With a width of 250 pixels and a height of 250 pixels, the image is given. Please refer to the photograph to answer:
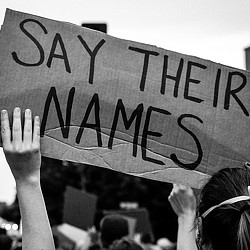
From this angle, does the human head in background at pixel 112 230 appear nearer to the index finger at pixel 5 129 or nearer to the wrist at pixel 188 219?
the wrist at pixel 188 219

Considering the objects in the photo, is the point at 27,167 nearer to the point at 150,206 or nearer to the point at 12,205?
the point at 150,206

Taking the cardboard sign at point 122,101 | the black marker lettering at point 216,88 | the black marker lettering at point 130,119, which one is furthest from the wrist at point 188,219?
the black marker lettering at point 216,88

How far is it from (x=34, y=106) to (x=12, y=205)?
145 feet

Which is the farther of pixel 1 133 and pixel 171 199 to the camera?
pixel 171 199

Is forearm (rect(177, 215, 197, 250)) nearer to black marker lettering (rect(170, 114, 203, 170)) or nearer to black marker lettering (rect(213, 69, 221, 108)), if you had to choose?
black marker lettering (rect(170, 114, 203, 170))

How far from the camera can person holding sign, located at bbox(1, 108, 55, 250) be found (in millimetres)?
2324

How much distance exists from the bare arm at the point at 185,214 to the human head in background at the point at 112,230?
300cm

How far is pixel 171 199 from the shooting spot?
3039 mm

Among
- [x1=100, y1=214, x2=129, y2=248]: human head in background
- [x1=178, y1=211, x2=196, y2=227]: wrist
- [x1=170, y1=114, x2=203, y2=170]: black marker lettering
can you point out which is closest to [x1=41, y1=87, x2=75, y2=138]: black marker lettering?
[x1=170, y1=114, x2=203, y2=170]: black marker lettering

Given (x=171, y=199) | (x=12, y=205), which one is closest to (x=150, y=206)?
(x=12, y=205)

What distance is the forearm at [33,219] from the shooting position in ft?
7.59

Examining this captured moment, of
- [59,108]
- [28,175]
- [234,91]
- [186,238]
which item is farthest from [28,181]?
[234,91]

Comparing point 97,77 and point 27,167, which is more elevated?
point 97,77

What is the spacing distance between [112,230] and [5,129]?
11.8 feet
